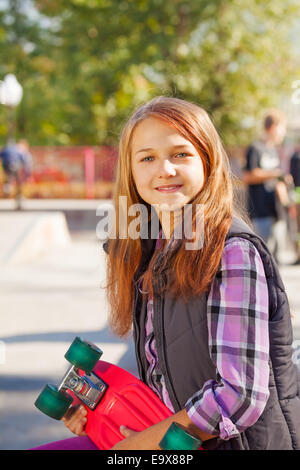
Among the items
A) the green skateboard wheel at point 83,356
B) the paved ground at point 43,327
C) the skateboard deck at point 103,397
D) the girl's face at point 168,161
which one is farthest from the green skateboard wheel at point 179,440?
the paved ground at point 43,327

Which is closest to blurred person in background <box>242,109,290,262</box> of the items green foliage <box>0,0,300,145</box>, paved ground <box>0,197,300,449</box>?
paved ground <box>0,197,300,449</box>

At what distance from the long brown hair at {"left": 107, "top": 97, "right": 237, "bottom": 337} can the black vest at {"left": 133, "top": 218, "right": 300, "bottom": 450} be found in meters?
0.05

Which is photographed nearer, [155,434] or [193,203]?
[155,434]

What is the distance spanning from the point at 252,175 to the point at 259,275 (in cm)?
528

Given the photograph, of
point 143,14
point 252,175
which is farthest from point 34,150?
point 252,175

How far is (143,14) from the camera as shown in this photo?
23156mm

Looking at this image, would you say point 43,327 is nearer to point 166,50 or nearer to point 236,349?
point 236,349

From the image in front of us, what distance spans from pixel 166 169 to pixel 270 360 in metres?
0.54

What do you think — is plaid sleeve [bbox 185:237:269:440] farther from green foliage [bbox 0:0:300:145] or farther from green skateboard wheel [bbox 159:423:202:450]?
green foliage [bbox 0:0:300:145]

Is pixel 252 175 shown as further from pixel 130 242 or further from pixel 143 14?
pixel 143 14

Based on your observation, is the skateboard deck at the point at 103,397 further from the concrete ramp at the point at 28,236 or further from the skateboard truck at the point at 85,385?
the concrete ramp at the point at 28,236

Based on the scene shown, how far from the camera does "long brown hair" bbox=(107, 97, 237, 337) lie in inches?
55.3

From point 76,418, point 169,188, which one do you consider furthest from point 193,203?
point 76,418

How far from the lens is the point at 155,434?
4.58 ft
